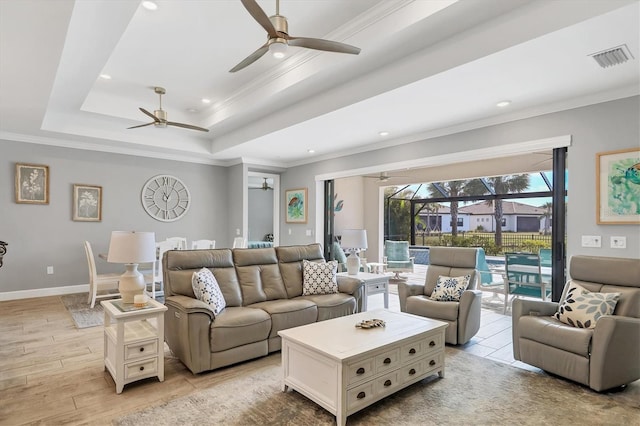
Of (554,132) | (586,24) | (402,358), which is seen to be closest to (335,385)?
(402,358)

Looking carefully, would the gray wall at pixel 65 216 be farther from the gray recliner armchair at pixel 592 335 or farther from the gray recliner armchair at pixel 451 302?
the gray recliner armchair at pixel 592 335

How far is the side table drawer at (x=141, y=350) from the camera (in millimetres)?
2695

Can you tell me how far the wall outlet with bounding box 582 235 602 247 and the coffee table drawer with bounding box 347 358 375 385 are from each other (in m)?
2.81

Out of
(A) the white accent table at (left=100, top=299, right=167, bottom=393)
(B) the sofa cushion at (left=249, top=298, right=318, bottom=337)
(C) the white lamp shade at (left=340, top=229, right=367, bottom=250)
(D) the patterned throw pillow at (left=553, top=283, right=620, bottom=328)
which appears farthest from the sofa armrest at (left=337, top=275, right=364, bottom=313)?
(A) the white accent table at (left=100, top=299, right=167, bottom=393)

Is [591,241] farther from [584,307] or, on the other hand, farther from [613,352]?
[613,352]

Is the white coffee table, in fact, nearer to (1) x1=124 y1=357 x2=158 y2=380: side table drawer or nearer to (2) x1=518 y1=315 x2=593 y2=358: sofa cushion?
(2) x1=518 y1=315 x2=593 y2=358: sofa cushion

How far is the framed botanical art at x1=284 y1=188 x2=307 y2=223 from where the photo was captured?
7.37 meters

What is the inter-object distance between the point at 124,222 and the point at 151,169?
113 cm

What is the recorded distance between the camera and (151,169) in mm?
6914

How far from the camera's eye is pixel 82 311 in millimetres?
4902

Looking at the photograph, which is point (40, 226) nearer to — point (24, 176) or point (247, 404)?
point (24, 176)

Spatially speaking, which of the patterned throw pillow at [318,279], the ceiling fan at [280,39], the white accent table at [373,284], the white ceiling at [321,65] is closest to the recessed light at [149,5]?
the white ceiling at [321,65]

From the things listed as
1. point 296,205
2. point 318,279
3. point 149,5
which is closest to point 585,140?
point 318,279

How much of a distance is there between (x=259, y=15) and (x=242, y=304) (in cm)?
266
